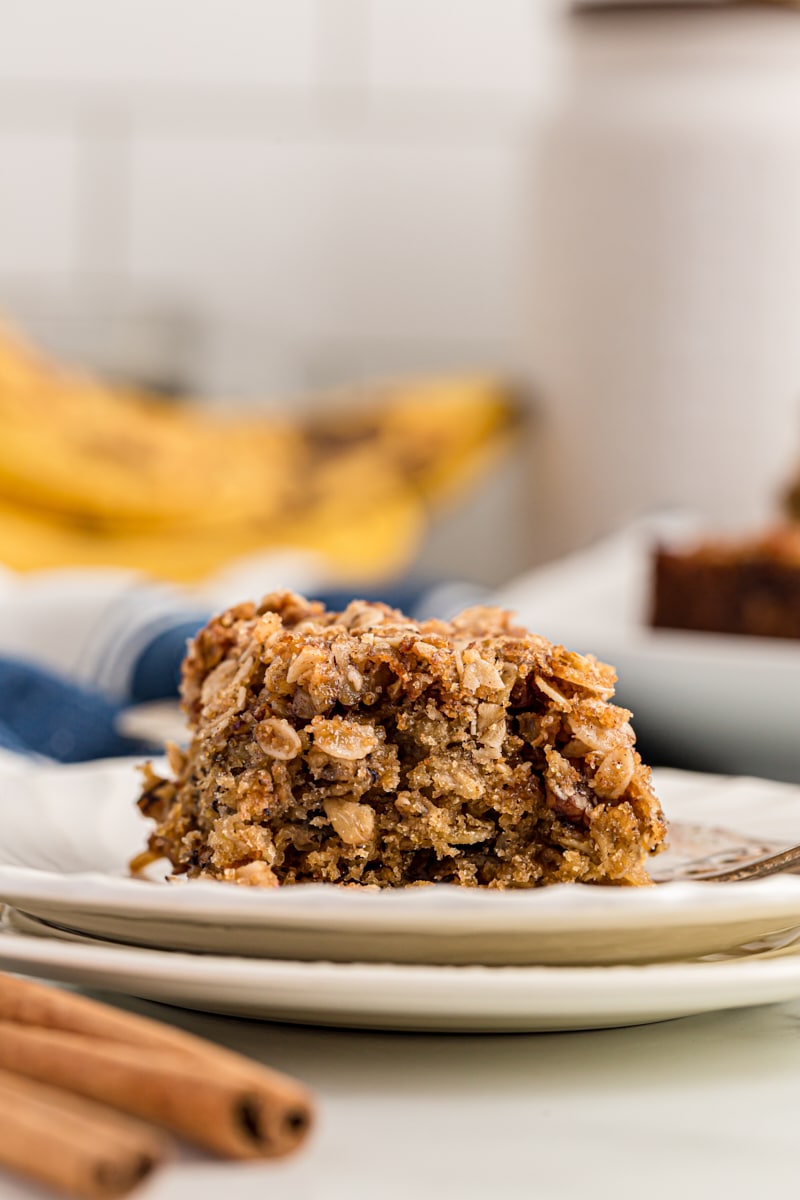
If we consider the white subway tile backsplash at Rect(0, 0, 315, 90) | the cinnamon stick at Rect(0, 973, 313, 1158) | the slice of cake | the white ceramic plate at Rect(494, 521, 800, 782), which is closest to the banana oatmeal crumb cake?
the cinnamon stick at Rect(0, 973, 313, 1158)

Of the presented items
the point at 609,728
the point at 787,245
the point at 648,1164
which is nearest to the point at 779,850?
the point at 609,728

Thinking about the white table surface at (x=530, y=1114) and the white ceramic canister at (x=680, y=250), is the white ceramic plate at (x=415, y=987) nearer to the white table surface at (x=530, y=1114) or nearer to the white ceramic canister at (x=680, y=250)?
the white table surface at (x=530, y=1114)

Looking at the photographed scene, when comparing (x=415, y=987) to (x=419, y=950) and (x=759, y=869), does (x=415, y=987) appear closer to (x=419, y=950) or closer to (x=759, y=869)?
(x=419, y=950)

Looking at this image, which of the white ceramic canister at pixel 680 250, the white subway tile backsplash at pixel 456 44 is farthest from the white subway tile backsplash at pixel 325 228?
the white ceramic canister at pixel 680 250

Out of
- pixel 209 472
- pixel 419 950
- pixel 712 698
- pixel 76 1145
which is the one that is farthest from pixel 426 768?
pixel 209 472

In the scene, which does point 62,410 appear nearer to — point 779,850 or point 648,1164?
point 779,850

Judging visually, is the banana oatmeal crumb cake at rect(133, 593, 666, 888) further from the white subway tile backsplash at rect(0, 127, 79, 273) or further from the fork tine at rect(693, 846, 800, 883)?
the white subway tile backsplash at rect(0, 127, 79, 273)

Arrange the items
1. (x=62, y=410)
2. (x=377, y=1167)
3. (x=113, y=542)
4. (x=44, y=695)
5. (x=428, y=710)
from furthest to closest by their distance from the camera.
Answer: (x=62, y=410) < (x=113, y=542) < (x=44, y=695) < (x=428, y=710) < (x=377, y=1167)
